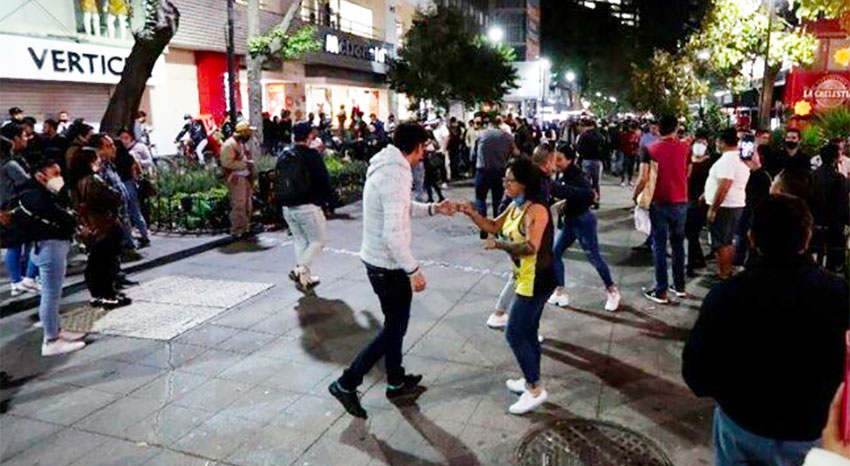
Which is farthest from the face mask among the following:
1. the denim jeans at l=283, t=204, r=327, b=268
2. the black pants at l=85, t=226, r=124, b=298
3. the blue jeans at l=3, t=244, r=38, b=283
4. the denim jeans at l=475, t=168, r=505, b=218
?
the denim jeans at l=475, t=168, r=505, b=218

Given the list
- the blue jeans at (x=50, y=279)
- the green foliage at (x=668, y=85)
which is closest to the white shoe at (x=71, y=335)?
the blue jeans at (x=50, y=279)

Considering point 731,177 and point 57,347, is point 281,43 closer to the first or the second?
point 57,347

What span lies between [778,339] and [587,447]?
197 cm

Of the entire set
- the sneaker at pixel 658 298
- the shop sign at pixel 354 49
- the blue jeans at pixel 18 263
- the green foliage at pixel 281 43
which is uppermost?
the shop sign at pixel 354 49

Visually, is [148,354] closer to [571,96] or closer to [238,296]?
[238,296]

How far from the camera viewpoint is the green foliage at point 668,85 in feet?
102

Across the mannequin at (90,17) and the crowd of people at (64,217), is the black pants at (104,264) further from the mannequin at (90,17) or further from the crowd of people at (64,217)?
the mannequin at (90,17)

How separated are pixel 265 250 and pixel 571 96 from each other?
253ft

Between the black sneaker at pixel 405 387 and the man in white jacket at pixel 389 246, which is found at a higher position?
the man in white jacket at pixel 389 246

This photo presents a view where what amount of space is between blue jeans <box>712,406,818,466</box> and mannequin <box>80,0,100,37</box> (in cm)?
1726

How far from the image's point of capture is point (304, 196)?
7.18 meters

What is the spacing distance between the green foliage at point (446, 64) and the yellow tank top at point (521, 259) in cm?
2060

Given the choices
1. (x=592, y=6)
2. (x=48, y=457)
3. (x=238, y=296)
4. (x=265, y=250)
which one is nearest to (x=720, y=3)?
(x=265, y=250)

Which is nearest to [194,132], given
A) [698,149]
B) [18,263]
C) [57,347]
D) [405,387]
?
[18,263]
